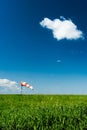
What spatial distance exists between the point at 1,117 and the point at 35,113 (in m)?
1.02

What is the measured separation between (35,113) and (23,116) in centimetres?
63

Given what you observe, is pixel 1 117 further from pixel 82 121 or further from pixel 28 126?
pixel 82 121

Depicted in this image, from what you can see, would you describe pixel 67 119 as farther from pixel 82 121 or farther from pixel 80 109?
pixel 80 109

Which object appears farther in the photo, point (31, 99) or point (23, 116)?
point (31, 99)

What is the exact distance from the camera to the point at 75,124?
9789 mm

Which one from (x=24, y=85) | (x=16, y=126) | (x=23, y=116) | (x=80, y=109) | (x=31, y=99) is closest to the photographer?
(x=16, y=126)

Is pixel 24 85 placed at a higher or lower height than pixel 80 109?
higher

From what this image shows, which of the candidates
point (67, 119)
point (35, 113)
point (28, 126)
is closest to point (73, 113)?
point (67, 119)

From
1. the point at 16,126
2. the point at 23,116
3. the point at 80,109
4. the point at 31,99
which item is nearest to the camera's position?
the point at 16,126

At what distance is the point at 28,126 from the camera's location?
348 inches

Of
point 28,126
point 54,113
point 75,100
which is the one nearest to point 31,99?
point 75,100

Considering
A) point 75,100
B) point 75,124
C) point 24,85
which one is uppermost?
point 24,85

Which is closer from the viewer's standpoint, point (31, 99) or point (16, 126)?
point (16, 126)

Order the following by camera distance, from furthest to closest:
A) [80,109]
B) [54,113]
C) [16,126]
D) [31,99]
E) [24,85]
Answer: [24,85] → [31,99] → [80,109] → [54,113] → [16,126]
